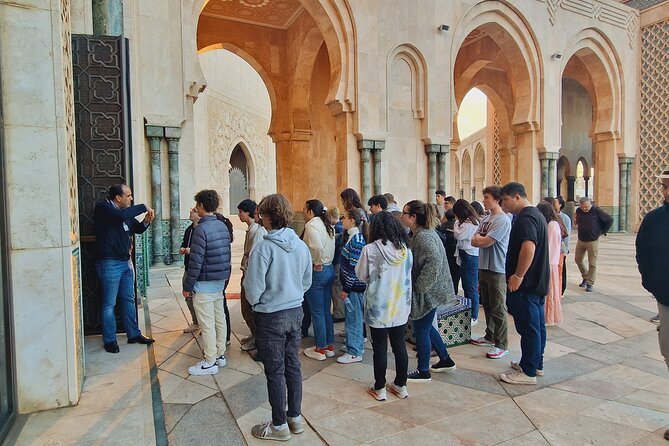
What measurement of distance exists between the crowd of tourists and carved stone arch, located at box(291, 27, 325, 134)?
9754 mm

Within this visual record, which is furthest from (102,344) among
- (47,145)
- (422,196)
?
(422,196)

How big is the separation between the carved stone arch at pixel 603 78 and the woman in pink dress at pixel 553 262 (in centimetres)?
1281

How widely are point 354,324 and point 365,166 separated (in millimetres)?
7023

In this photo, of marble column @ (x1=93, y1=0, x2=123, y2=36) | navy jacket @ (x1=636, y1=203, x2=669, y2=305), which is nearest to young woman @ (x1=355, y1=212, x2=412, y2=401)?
navy jacket @ (x1=636, y1=203, x2=669, y2=305)

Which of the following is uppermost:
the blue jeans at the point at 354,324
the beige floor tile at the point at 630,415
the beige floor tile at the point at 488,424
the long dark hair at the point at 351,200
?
the long dark hair at the point at 351,200

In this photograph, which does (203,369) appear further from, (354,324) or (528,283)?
(528,283)

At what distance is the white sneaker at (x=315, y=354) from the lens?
13.3ft

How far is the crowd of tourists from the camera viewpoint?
106 inches

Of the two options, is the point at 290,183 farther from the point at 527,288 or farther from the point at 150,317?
the point at 527,288

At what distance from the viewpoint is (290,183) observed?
14.1m

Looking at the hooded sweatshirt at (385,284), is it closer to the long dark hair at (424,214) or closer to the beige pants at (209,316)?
the long dark hair at (424,214)

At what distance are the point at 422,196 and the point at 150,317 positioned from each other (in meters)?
8.08

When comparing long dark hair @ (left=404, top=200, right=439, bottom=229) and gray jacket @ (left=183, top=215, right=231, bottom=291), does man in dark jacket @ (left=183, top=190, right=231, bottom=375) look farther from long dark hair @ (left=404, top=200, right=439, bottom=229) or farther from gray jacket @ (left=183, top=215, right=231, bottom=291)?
long dark hair @ (left=404, top=200, right=439, bottom=229)

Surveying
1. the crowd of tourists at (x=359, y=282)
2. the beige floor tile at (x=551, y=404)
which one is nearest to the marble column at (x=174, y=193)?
the crowd of tourists at (x=359, y=282)
